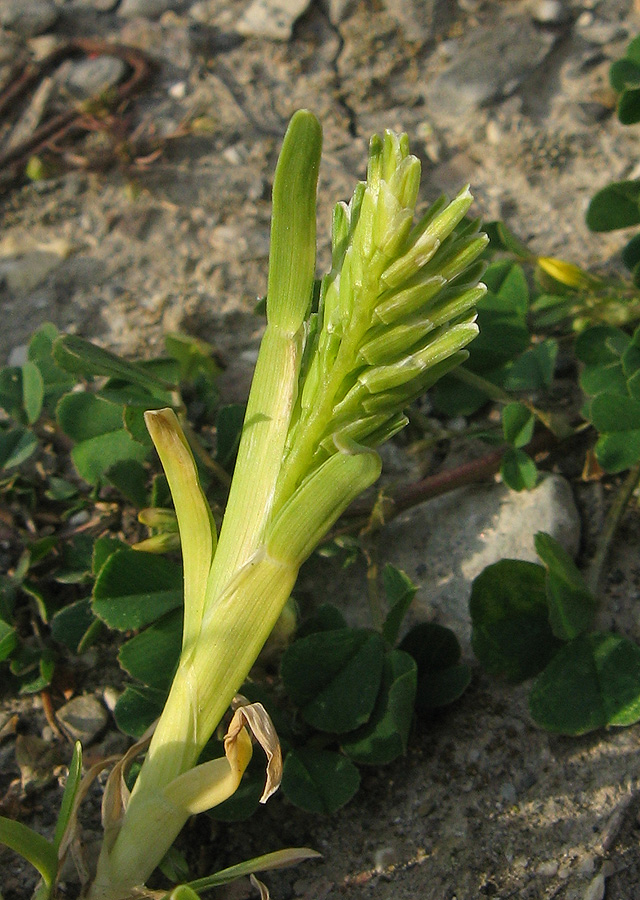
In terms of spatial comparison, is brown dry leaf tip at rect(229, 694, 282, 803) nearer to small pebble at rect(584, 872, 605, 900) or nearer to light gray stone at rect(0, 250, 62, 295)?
small pebble at rect(584, 872, 605, 900)

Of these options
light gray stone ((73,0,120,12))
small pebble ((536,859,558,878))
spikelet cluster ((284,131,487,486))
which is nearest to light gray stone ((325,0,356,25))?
light gray stone ((73,0,120,12))

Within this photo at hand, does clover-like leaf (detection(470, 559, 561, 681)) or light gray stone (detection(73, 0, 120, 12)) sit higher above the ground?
light gray stone (detection(73, 0, 120, 12))

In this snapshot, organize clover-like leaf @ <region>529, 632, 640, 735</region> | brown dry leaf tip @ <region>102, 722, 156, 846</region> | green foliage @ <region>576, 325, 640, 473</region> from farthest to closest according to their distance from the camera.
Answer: green foliage @ <region>576, 325, 640, 473</region> < clover-like leaf @ <region>529, 632, 640, 735</region> < brown dry leaf tip @ <region>102, 722, 156, 846</region>

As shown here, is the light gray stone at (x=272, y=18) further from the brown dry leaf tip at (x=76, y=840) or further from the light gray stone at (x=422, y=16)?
the brown dry leaf tip at (x=76, y=840)

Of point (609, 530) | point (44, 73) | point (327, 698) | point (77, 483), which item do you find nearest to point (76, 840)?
point (327, 698)

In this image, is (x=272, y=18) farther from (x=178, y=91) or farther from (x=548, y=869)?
(x=548, y=869)

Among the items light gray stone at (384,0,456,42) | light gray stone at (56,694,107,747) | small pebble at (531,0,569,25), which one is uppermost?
light gray stone at (384,0,456,42)
